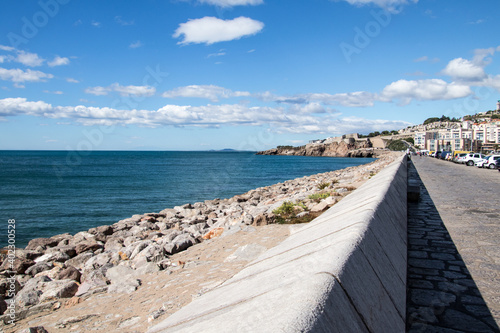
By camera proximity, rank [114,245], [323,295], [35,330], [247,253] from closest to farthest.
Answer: [323,295] < [35,330] < [247,253] < [114,245]

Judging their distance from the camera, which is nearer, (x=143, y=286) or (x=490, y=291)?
(x=490, y=291)

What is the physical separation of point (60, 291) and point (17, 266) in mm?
3584

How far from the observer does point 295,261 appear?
82.7 inches

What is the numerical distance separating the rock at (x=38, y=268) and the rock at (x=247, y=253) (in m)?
4.86

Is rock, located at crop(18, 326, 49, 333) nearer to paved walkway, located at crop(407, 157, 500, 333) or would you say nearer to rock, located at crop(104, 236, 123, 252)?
paved walkway, located at crop(407, 157, 500, 333)

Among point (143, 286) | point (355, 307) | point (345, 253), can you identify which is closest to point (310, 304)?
point (355, 307)

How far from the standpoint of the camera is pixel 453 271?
4.11m

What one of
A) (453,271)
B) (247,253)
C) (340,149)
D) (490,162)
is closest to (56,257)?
(247,253)

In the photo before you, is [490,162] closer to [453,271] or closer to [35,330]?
[453,271]

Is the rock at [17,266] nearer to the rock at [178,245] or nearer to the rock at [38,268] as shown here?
the rock at [38,268]

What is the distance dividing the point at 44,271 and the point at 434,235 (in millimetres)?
7900

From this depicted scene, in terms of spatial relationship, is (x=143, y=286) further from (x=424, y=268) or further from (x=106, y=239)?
(x=106, y=239)

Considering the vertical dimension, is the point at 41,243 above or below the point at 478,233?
below

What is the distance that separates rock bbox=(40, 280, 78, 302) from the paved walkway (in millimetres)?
4944
